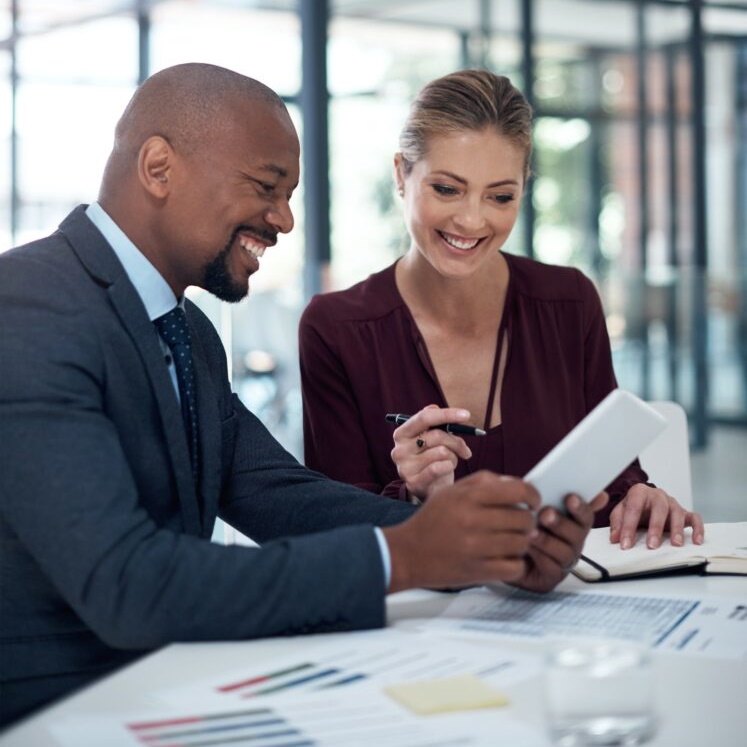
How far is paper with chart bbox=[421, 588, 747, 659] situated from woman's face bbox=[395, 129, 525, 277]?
3.22ft

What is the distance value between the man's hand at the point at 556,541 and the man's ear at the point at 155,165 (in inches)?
28.3

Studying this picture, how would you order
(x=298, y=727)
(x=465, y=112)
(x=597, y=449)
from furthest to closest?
1. (x=465, y=112)
2. (x=597, y=449)
3. (x=298, y=727)

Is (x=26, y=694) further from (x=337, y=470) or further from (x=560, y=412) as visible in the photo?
(x=560, y=412)

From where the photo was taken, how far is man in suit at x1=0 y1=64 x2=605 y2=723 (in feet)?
4.70

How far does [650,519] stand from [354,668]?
835 mm

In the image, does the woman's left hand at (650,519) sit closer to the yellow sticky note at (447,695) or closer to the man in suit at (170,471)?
the man in suit at (170,471)

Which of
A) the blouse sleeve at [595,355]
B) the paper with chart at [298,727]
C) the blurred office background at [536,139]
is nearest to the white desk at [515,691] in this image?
the paper with chart at [298,727]

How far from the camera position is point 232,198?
181cm

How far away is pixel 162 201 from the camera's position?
1.79 metres

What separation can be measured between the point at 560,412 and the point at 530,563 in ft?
3.22

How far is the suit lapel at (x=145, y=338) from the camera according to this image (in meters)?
1.69

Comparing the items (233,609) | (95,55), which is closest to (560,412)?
(233,609)

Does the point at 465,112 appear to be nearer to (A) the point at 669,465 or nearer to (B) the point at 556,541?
(A) the point at 669,465

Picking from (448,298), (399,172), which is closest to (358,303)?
(448,298)
